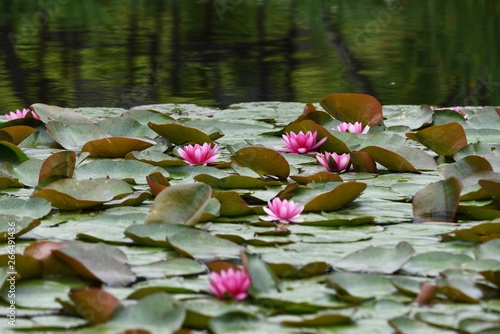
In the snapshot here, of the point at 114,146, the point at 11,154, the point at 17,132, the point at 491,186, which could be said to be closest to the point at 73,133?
the point at 17,132

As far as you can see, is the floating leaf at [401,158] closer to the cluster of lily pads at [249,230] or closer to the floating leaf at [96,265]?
the cluster of lily pads at [249,230]

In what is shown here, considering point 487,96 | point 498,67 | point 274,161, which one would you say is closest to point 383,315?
point 274,161

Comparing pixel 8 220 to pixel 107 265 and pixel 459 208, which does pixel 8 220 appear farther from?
pixel 459 208

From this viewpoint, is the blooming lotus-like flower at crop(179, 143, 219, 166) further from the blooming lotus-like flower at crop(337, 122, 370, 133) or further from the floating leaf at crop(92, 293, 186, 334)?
the floating leaf at crop(92, 293, 186, 334)

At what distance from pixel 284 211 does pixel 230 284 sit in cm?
47

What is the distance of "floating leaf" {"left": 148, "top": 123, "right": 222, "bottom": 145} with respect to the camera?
103 inches

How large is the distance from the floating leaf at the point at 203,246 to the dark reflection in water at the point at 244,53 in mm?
2552

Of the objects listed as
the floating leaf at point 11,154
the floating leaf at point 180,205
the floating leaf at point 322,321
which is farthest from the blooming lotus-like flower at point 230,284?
the floating leaf at point 11,154

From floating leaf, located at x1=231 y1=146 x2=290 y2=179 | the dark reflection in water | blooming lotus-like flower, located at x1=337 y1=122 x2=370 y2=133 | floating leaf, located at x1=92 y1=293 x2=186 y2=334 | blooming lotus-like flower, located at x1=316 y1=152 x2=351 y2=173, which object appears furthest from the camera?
the dark reflection in water

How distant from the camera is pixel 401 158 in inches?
91.0

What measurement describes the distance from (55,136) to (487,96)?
2680 mm

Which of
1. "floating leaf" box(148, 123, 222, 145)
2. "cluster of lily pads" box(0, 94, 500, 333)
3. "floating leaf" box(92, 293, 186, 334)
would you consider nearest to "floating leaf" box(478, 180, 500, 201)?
"cluster of lily pads" box(0, 94, 500, 333)

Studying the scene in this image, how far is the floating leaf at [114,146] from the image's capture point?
2.51 meters

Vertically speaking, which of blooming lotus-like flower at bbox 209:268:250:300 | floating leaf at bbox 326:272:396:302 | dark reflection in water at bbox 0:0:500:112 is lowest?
dark reflection in water at bbox 0:0:500:112
